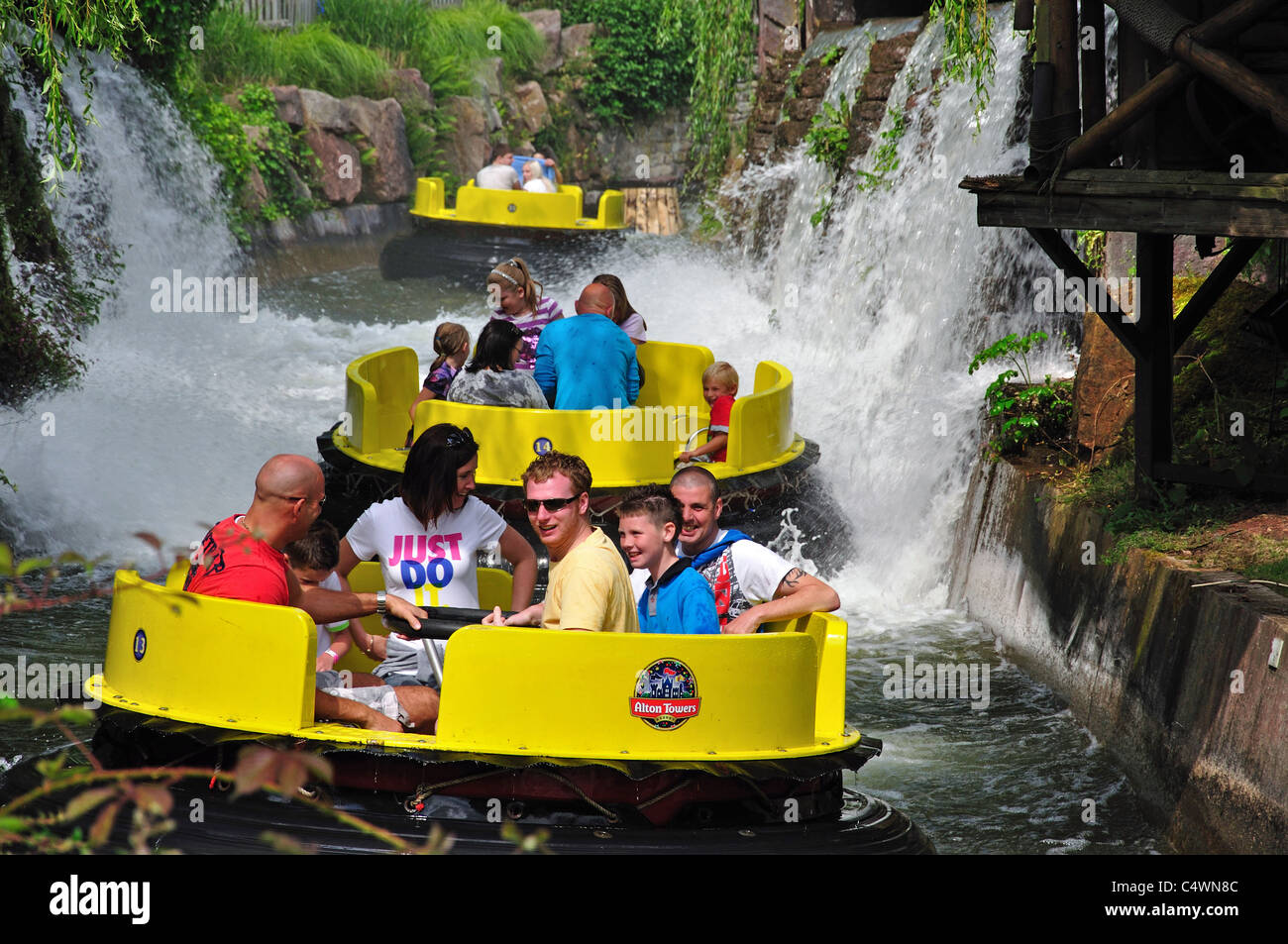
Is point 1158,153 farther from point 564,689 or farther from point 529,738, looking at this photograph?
point 529,738

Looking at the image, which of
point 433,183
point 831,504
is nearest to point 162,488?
point 831,504

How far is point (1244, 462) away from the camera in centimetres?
651

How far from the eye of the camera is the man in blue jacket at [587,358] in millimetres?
7832

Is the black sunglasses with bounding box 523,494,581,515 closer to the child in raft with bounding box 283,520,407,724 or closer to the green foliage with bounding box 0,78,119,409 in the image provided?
the child in raft with bounding box 283,520,407,724

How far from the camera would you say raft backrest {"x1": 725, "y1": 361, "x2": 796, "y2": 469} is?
26.5 ft

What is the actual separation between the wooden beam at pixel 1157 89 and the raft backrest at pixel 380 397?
4.04 m

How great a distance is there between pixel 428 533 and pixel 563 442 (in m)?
2.59

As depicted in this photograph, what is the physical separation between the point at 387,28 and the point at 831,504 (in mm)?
21424

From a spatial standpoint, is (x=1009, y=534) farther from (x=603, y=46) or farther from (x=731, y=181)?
(x=603, y=46)

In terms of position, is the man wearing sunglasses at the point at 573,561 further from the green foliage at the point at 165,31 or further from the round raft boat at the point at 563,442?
the green foliage at the point at 165,31

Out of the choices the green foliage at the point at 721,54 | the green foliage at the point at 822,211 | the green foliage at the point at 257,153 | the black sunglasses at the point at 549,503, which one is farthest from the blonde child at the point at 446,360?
the green foliage at the point at 257,153

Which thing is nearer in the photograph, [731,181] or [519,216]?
[519,216]

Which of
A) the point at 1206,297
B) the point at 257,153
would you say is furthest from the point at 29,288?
the point at 257,153

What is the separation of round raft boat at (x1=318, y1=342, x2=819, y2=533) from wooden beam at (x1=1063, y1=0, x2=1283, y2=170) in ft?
8.02
